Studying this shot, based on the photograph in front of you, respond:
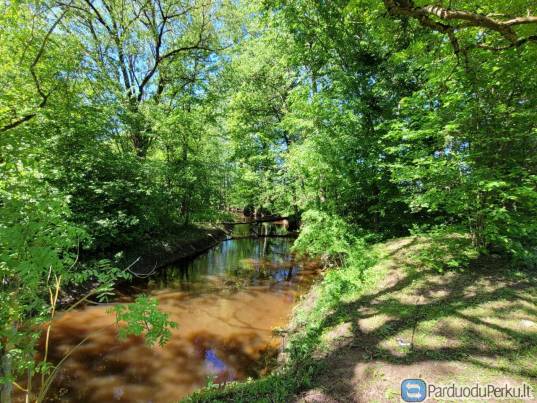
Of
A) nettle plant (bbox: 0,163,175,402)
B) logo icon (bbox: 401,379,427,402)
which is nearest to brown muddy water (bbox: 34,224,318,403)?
nettle plant (bbox: 0,163,175,402)

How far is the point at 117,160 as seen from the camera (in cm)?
883

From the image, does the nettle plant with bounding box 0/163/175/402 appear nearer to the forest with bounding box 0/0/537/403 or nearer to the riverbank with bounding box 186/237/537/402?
the forest with bounding box 0/0/537/403

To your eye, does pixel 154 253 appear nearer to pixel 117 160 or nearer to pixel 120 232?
pixel 120 232

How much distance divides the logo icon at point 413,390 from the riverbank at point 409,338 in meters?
0.06

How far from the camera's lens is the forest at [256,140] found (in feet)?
9.10

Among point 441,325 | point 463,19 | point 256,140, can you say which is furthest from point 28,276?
point 256,140

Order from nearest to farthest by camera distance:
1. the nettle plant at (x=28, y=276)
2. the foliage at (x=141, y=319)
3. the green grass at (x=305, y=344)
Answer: the nettle plant at (x=28, y=276) → the foliage at (x=141, y=319) → the green grass at (x=305, y=344)

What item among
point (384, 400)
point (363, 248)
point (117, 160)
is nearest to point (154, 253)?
point (117, 160)

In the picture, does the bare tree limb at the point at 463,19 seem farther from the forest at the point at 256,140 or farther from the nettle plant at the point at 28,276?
the nettle plant at the point at 28,276

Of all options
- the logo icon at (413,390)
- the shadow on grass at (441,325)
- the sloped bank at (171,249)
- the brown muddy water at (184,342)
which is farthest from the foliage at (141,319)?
the sloped bank at (171,249)

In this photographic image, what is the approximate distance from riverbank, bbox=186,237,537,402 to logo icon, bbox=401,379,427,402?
0.21 feet

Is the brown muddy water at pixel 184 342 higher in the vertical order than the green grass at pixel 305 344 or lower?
lower

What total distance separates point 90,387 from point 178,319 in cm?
228

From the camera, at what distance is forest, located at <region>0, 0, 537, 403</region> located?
277 cm
